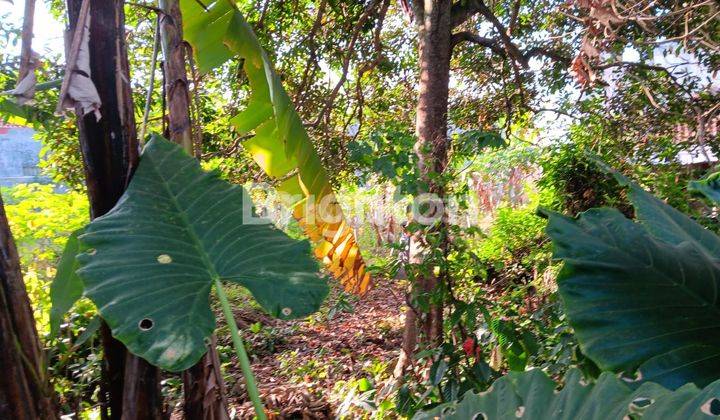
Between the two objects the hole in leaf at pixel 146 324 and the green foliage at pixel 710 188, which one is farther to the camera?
the green foliage at pixel 710 188

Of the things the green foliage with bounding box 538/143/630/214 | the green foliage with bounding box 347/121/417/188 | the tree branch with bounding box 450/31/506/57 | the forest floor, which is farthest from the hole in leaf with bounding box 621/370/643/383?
the green foliage with bounding box 538/143/630/214

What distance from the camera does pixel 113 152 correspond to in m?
1.01

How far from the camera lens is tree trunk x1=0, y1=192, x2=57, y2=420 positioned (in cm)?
83

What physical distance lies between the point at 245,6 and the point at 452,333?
3267 mm

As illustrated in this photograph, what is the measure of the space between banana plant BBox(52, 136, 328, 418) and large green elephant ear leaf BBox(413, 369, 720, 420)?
13.4 inches


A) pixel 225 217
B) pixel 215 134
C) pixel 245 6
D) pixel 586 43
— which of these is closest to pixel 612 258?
pixel 225 217

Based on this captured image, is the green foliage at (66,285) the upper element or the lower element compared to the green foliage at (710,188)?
lower

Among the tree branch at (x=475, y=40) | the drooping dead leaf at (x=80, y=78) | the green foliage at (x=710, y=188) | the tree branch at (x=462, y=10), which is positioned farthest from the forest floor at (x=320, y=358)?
the tree branch at (x=462, y=10)

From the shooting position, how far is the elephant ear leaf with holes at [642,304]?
2.90ft

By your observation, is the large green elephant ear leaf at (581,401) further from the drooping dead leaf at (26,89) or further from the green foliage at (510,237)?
the green foliage at (510,237)

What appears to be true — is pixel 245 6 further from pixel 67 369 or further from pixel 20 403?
pixel 20 403

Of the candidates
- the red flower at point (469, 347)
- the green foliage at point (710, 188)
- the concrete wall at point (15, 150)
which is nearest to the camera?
the green foliage at point (710, 188)

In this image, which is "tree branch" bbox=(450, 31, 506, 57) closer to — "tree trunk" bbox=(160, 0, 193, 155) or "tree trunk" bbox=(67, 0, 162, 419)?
"tree trunk" bbox=(160, 0, 193, 155)

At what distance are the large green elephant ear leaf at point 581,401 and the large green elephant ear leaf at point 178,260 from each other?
1.11 ft
